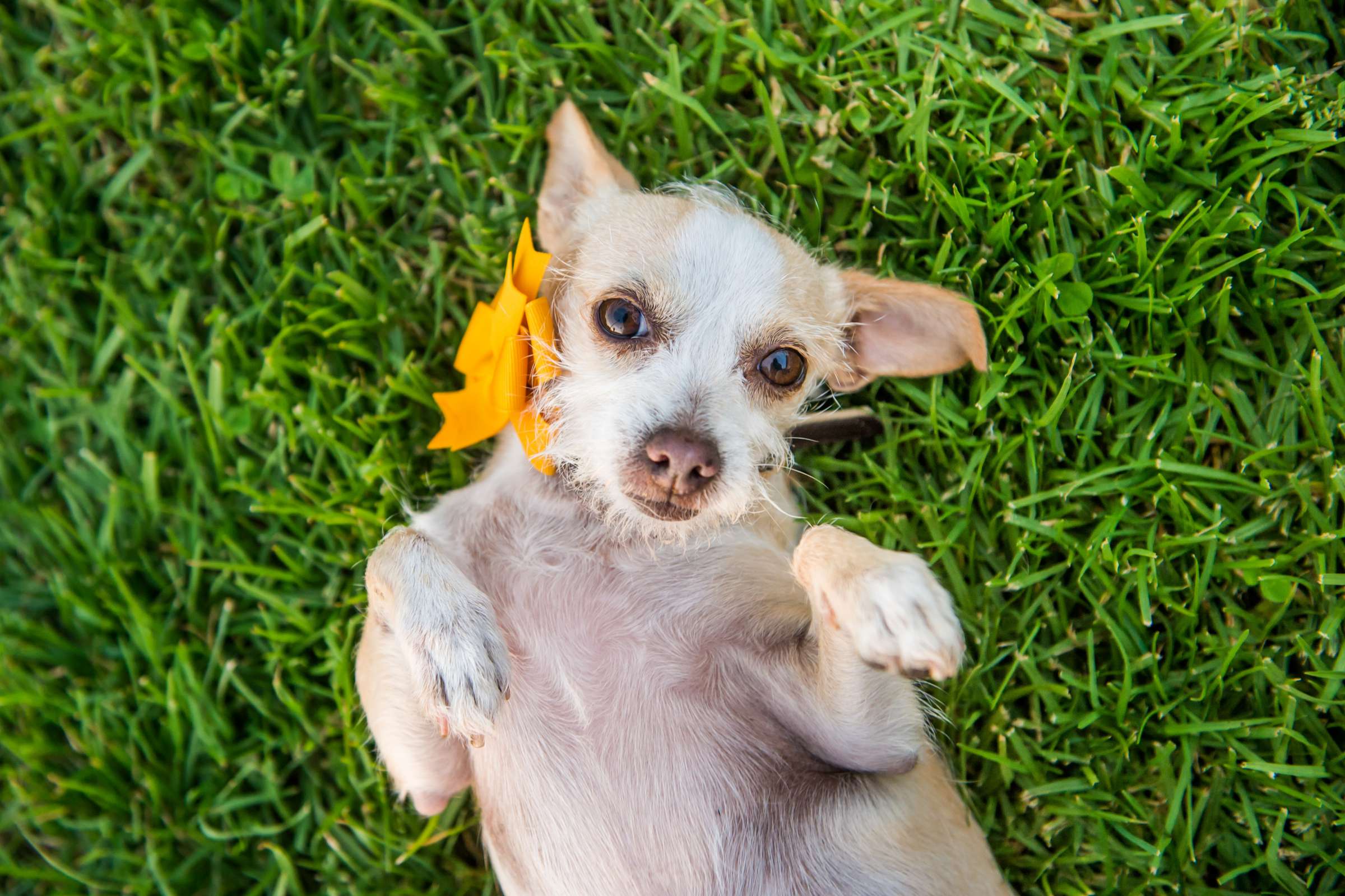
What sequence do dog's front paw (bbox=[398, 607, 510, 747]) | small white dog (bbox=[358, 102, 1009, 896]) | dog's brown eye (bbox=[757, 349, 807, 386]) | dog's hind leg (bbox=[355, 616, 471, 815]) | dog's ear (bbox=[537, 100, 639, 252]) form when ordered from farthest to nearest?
dog's ear (bbox=[537, 100, 639, 252]) → dog's brown eye (bbox=[757, 349, 807, 386]) → dog's hind leg (bbox=[355, 616, 471, 815]) → small white dog (bbox=[358, 102, 1009, 896]) → dog's front paw (bbox=[398, 607, 510, 747])

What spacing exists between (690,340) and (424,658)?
44.1 inches

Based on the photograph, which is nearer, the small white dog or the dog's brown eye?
the small white dog

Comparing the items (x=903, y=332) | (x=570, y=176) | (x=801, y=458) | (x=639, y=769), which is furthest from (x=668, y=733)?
(x=570, y=176)

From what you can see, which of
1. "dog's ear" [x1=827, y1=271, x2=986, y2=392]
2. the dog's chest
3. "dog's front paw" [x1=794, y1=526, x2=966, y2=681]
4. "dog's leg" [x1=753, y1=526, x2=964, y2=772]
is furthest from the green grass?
"dog's front paw" [x1=794, y1=526, x2=966, y2=681]

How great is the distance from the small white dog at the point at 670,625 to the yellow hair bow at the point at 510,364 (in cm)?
7

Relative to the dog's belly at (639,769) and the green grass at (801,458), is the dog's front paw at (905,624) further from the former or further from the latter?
the green grass at (801,458)

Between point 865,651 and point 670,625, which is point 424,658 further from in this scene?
point 865,651

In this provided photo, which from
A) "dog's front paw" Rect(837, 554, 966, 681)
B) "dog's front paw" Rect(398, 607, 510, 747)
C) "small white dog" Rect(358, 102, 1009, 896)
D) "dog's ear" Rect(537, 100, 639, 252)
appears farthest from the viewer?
"dog's ear" Rect(537, 100, 639, 252)

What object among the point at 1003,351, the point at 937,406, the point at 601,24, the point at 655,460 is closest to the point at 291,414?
the point at 655,460

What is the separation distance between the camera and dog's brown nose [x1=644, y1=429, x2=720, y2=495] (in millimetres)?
2295

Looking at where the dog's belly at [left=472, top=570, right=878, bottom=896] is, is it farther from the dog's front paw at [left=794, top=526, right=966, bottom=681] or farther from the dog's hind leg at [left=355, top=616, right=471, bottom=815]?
the dog's front paw at [left=794, top=526, right=966, bottom=681]

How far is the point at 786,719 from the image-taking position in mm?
2582

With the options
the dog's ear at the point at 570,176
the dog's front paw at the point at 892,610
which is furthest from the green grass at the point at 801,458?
the dog's front paw at the point at 892,610

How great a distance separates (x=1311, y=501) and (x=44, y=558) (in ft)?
15.0
